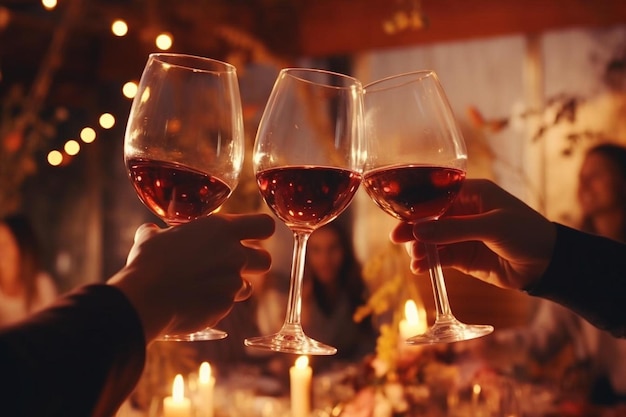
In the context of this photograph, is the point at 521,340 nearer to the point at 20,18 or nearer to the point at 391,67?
the point at 391,67

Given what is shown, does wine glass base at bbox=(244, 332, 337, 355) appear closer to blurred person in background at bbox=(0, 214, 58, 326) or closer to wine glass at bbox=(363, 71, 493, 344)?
wine glass at bbox=(363, 71, 493, 344)

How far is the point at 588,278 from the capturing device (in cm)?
106

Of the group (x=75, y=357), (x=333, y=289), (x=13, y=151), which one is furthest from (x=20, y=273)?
(x=75, y=357)

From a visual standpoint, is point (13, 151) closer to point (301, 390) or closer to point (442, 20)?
point (442, 20)

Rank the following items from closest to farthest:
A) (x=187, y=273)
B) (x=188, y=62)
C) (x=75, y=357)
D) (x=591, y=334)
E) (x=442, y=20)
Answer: (x=75, y=357), (x=187, y=273), (x=188, y=62), (x=591, y=334), (x=442, y=20)

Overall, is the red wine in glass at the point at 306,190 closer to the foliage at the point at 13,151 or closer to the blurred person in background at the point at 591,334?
the blurred person in background at the point at 591,334

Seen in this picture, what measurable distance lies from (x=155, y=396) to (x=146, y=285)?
1.21m

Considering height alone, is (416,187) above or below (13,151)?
below

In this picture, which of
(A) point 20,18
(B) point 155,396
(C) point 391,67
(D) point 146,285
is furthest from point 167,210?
(A) point 20,18

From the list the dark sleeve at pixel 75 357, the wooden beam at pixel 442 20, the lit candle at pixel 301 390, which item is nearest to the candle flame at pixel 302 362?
the lit candle at pixel 301 390

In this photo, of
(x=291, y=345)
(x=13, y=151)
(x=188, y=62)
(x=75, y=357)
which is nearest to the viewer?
(x=75, y=357)

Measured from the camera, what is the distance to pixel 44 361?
582mm

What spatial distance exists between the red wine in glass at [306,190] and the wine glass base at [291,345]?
14 centimetres

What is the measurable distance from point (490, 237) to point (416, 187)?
138 millimetres
